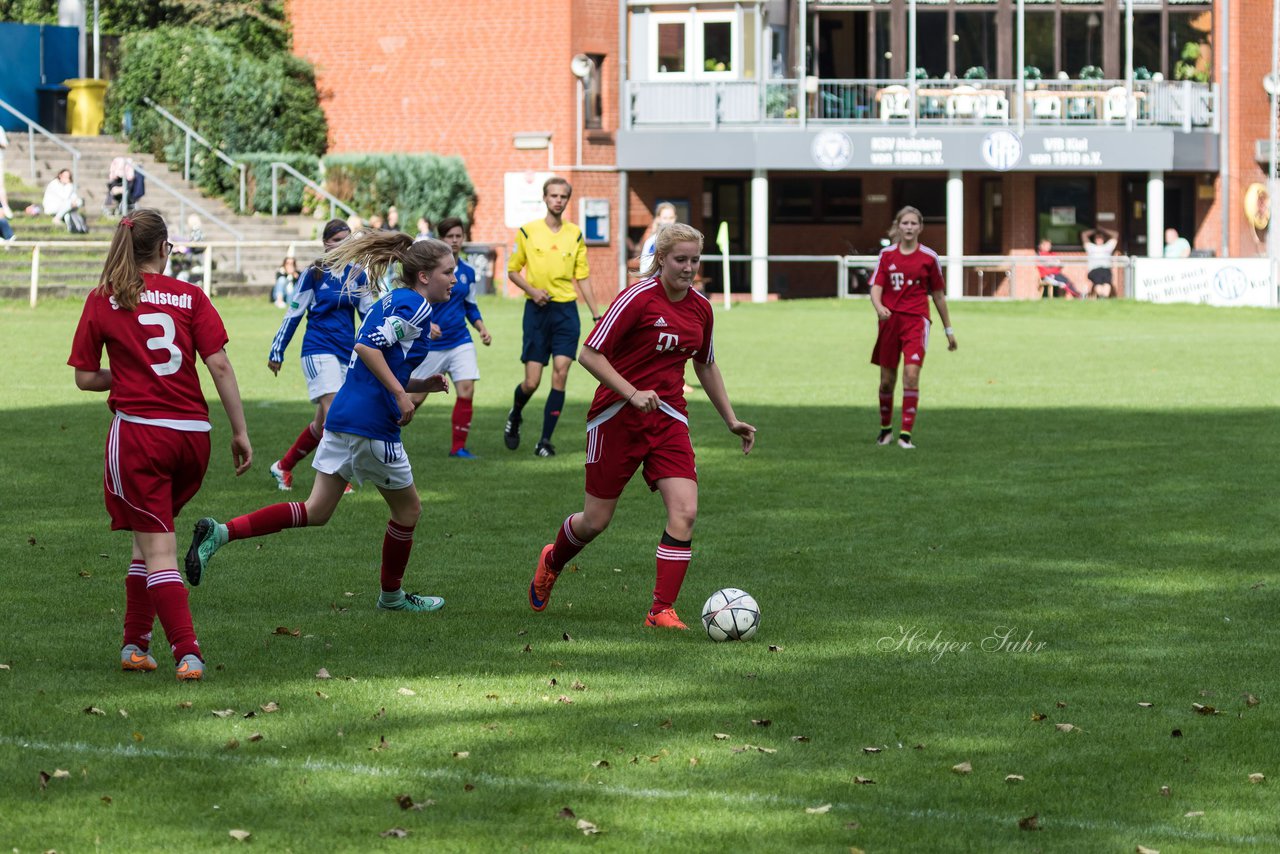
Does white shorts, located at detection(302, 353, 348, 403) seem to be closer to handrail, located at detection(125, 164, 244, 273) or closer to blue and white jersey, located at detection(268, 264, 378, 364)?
blue and white jersey, located at detection(268, 264, 378, 364)

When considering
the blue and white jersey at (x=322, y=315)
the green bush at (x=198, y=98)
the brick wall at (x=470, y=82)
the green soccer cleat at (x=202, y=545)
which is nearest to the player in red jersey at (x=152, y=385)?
the green soccer cleat at (x=202, y=545)

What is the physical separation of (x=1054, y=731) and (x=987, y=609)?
239 cm

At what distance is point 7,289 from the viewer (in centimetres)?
3431

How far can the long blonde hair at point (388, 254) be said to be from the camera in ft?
27.8

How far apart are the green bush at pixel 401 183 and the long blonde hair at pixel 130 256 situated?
37.7 m

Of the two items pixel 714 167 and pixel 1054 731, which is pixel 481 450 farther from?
pixel 714 167

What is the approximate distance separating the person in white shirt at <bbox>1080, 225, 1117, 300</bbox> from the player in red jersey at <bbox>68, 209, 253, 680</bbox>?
35401mm

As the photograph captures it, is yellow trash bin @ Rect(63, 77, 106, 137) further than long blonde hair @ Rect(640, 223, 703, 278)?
Yes

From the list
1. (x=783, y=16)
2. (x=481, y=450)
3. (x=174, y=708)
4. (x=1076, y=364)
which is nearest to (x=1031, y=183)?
(x=783, y=16)

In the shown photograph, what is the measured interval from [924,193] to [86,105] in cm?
2110

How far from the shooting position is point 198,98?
150 feet

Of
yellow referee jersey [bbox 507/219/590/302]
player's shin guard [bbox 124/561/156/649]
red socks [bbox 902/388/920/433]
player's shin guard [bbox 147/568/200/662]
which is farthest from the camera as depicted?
red socks [bbox 902/388/920/433]

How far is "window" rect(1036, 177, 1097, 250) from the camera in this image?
4934 centimetres

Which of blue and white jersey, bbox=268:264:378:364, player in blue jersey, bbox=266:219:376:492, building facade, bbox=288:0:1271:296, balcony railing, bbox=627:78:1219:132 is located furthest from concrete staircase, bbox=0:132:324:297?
blue and white jersey, bbox=268:264:378:364
